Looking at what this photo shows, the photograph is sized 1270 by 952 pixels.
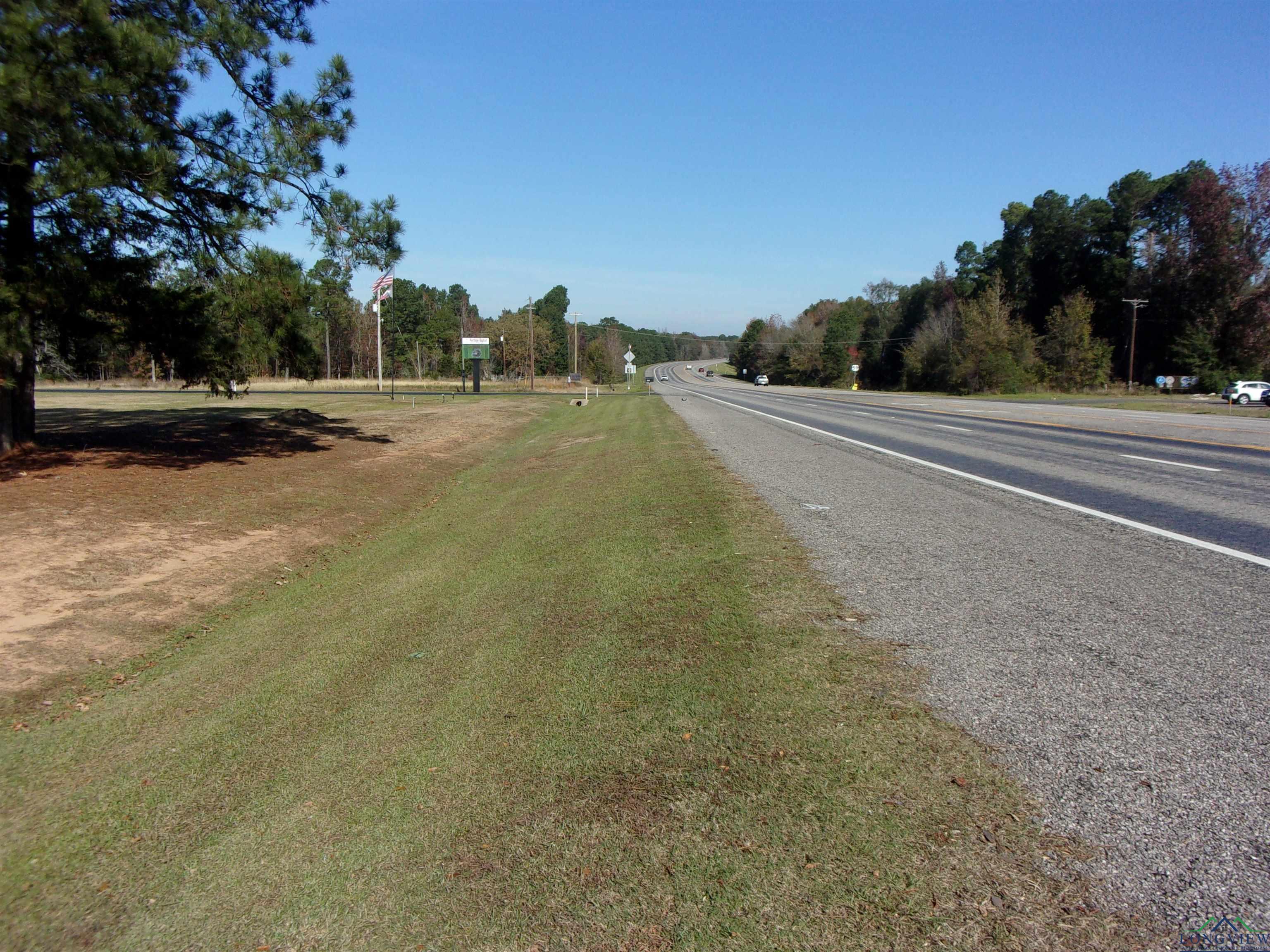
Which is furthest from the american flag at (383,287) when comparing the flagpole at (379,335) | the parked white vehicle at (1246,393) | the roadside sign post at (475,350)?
the parked white vehicle at (1246,393)

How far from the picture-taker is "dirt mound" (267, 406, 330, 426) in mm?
23891

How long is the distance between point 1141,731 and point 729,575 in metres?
3.28

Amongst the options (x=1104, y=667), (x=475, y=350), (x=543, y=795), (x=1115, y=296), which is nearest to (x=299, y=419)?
(x=543, y=795)

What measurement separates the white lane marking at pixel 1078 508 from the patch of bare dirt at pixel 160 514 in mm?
8902

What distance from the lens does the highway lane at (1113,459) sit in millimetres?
8062

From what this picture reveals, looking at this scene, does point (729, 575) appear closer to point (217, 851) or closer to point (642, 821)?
point (642, 821)

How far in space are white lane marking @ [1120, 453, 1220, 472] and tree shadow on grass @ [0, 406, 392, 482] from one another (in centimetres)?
1625

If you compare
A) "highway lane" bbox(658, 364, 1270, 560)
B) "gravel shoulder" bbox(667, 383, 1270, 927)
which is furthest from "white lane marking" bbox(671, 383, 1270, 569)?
"gravel shoulder" bbox(667, 383, 1270, 927)

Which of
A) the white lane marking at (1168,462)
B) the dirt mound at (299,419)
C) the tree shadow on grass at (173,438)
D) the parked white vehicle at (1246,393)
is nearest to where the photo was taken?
the white lane marking at (1168,462)

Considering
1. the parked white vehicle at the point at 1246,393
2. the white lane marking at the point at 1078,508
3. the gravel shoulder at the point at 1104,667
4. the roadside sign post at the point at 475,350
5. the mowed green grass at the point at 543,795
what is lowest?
the mowed green grass at the point at 543,795

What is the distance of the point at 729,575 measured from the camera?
6449 mm

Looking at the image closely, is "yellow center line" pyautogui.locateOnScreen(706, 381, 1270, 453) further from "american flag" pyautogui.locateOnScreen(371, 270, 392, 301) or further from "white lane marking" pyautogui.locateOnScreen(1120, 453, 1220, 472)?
"american flag" pyautogui.locateOnScreen(371, 270, 392, 301)

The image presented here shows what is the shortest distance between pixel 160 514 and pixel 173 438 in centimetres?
868

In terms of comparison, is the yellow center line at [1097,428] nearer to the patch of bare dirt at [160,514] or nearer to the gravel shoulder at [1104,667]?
the gravel shoulder at [1104,667]
